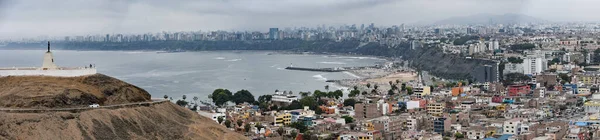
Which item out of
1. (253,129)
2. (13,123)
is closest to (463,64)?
(253,129)

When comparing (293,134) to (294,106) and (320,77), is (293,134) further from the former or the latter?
(320,77)

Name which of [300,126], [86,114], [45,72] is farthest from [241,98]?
[86,114]

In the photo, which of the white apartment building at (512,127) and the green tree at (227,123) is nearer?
the white apartment building at (512,127)

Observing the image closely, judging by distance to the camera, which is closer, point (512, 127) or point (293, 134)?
point (293, 134)

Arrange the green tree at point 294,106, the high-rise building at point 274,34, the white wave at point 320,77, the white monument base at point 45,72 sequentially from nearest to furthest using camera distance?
the white monument base at point 45,72, the green tree at point 294,106, the white wave at point 320,77, the high-rise building at point 274,34

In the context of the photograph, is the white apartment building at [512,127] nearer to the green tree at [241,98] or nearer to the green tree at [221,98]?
the green tree at [241,98]

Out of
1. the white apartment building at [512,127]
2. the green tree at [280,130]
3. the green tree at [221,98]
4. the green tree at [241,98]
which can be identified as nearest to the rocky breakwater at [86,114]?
the green tree at [280,130]

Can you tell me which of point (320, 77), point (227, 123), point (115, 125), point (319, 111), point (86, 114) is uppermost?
point (86, 114)

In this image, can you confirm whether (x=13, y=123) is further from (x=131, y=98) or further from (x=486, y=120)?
(x=486, y=120)
